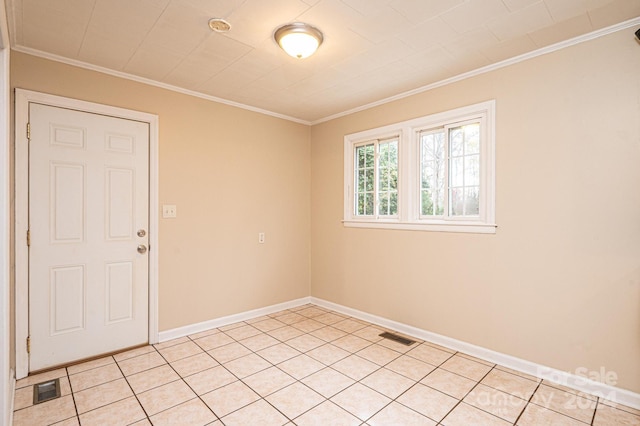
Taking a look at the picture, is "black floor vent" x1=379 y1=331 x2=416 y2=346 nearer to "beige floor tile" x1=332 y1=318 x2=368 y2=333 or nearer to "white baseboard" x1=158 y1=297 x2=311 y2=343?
"beige floor tile" x1=332 y1=318 x2=368 y2=333

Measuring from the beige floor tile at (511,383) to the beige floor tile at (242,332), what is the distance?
2.23 m

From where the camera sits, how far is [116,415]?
2.09 meters

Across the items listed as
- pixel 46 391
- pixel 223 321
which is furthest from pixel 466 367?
pixel 46 391

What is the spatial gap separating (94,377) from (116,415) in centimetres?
66

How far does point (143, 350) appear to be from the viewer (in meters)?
3.06

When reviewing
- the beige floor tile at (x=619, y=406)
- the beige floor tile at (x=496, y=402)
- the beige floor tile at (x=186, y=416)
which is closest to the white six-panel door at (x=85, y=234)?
the beige floor tile at (x=186, y=416)

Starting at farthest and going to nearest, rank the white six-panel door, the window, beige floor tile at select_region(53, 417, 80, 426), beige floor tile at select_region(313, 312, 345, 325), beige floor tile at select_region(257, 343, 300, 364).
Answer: beige floor tile at select_region(313, 312, 345, 325) < the window < beige floor tile at select_region(257, 343, 300, 364) < the white six-panel door < beige floor tile at select_region(53, 417, 80, 426)

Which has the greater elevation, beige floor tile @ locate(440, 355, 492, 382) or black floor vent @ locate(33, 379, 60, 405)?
beige floor tile @ locate(440, 355, 492, 382)

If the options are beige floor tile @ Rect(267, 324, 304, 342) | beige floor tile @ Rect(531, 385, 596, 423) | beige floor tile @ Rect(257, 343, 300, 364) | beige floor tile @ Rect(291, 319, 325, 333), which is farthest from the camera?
beige floor tile @ Rect(291, 319, 325, 333)

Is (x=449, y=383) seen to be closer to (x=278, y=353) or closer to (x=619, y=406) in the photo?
(x=619, y=406)

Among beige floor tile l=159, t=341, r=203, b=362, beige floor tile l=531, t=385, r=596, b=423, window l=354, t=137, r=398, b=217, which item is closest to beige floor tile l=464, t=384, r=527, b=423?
beige floor tile l=531, t=385, r=596, b=423

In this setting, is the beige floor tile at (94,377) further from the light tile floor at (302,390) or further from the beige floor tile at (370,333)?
the beige floor tile at (370,333)

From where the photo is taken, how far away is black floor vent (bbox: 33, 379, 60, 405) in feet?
7.44

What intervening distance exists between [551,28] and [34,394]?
4.47m
